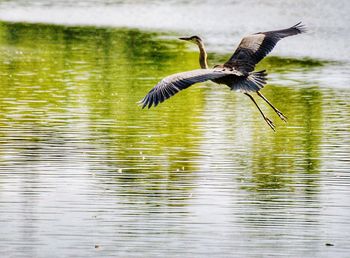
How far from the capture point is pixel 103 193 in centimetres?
1327

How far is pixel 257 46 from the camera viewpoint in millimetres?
15445

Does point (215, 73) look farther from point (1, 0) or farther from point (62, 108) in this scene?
point (1, 0)

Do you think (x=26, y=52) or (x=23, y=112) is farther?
(x=26, y=52)

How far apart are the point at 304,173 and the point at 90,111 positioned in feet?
20.4

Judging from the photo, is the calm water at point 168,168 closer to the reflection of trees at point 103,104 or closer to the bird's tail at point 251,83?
the reflection of trees at point 103,104

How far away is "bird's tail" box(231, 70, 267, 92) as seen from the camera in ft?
45.5

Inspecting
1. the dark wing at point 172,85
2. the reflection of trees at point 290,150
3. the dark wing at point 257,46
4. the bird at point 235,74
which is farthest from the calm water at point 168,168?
the dark wing at point 257,46

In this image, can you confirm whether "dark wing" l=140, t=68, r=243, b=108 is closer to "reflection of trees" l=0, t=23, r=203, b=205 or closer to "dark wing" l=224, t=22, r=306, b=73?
"reflection of trees" l=0, t=23, r=203, b=205

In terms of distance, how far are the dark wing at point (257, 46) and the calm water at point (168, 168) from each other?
132 cm

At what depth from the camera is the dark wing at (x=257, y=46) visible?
49.7 ft

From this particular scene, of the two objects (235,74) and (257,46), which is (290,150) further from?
(235,74)

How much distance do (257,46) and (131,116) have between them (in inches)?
178

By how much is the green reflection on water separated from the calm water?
3 centimetres

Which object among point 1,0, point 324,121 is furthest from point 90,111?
point 1,0
